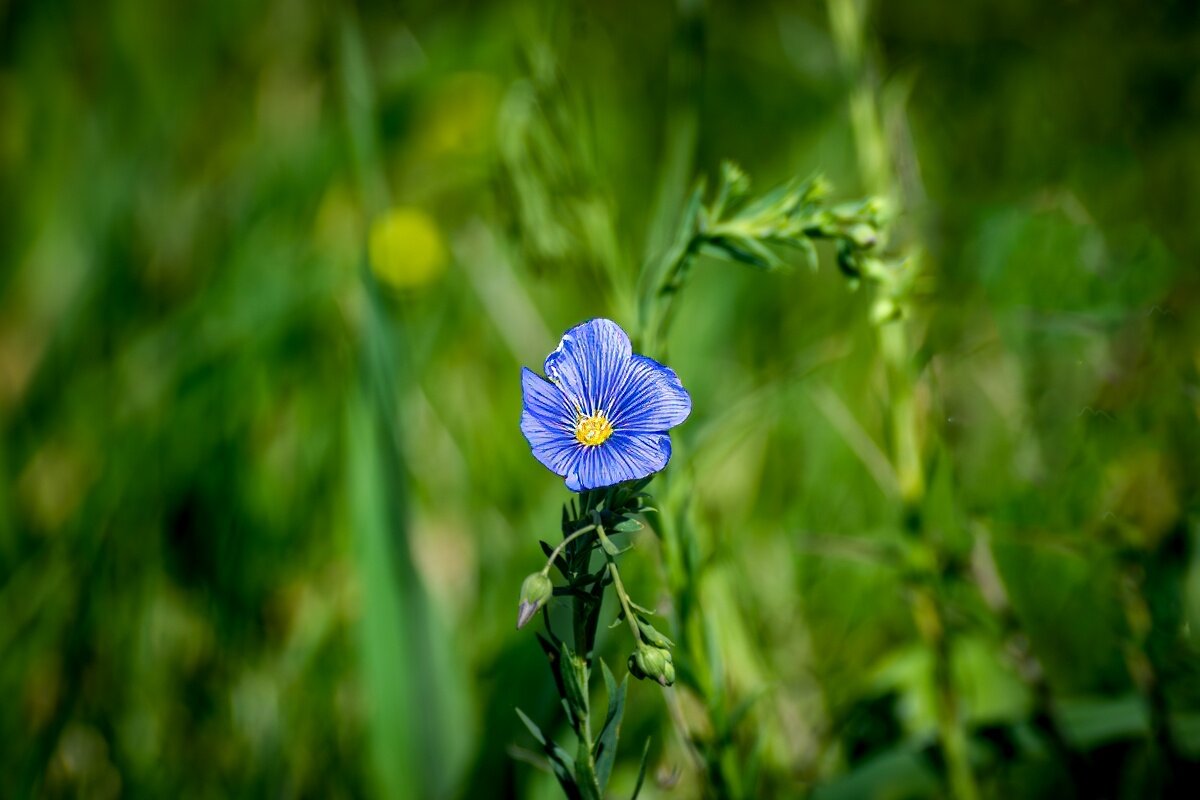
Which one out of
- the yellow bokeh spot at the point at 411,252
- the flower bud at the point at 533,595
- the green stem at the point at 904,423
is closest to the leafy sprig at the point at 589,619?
the flower bud at the point at 533,595

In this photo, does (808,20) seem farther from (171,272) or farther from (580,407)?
(580,407)

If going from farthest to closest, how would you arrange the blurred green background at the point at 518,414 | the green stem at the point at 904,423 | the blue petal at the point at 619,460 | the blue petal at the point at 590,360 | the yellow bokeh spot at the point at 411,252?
the yellow bokeh spot at the point at 411,252 < the blurred green background at the point at 518,414 < the green stem at the point at 904,423 < the blue petal at the point at 590,360 < the blue petal at the point at 619,460

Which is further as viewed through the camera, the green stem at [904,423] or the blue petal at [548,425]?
the green stem at [904,423]

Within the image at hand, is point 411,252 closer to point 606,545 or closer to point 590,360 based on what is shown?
point 590,360

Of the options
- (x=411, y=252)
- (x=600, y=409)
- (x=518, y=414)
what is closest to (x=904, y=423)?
(x=600, y=409)

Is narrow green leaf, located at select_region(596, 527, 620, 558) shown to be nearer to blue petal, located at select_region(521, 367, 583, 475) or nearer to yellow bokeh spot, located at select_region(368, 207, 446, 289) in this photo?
blue petal, located at select_region(521, 367, 583, 475)

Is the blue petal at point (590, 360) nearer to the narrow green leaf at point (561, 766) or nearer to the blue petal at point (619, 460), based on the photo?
the blue petal at point (619, 460)
